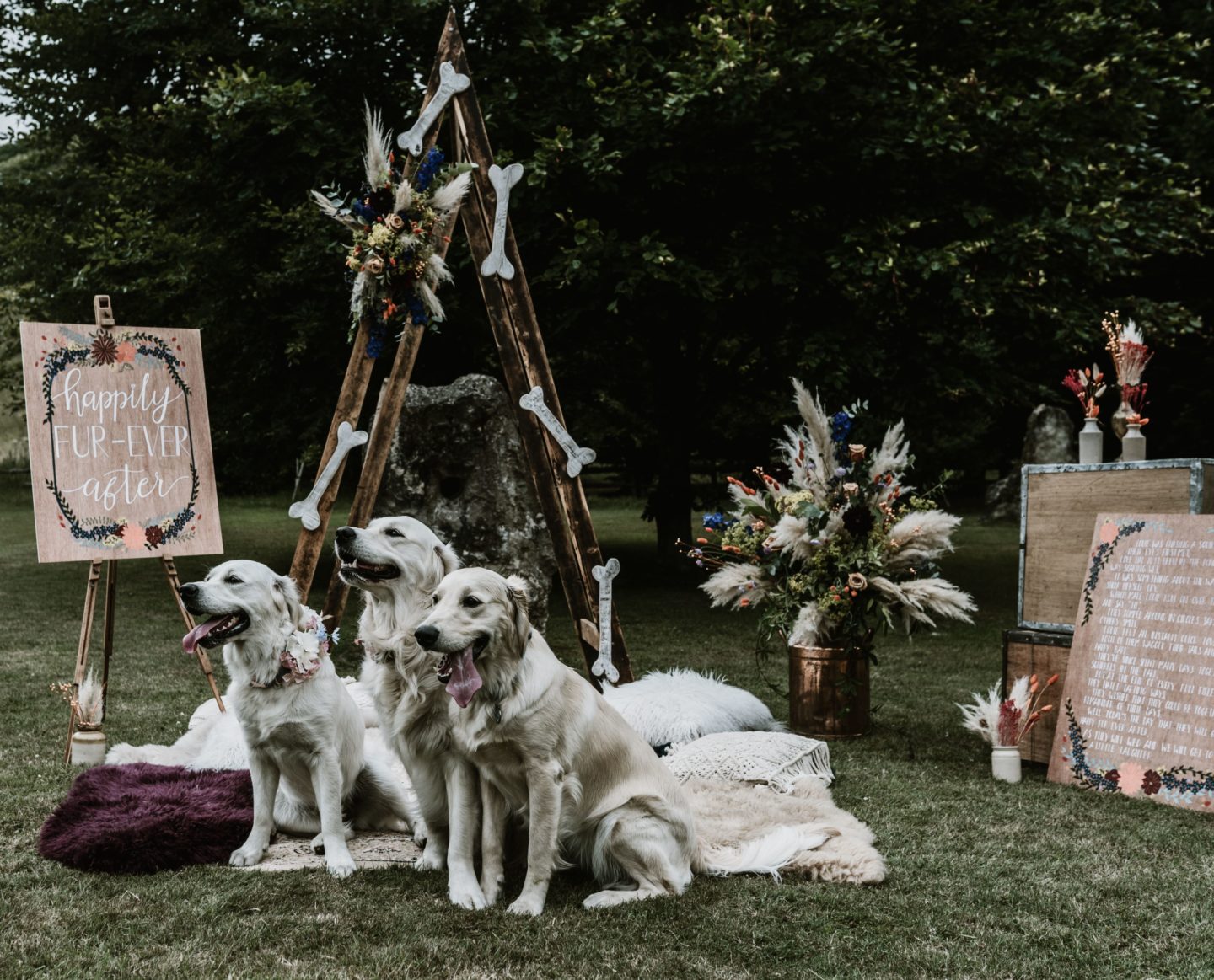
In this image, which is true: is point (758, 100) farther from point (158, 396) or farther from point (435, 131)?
point (158, 396)

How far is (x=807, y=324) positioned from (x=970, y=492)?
61.3 feet

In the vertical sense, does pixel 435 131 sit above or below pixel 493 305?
above

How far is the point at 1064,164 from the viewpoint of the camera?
29.7 ft

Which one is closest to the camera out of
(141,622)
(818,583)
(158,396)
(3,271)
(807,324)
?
(158,396)

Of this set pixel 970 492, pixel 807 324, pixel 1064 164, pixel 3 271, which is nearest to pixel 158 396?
pixel 807 324

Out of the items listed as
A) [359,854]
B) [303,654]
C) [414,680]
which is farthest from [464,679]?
[359,854]

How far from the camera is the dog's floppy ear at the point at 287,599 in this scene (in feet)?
13.2

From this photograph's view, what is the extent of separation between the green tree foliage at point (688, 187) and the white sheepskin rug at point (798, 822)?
5195mm

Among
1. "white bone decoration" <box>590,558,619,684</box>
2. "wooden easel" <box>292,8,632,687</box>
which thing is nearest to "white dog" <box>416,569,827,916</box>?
"white bone decoration" <box>590,558,619,684</box>

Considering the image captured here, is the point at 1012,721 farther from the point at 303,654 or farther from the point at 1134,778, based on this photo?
the point at 303,654

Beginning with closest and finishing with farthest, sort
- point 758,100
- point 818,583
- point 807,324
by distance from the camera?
point 818,583
point 758,100
point 807,324

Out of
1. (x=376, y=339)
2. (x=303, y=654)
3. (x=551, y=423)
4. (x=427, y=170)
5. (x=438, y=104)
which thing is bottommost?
(x=303, y=654)

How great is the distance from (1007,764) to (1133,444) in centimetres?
175

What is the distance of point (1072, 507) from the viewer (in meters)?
5.37
